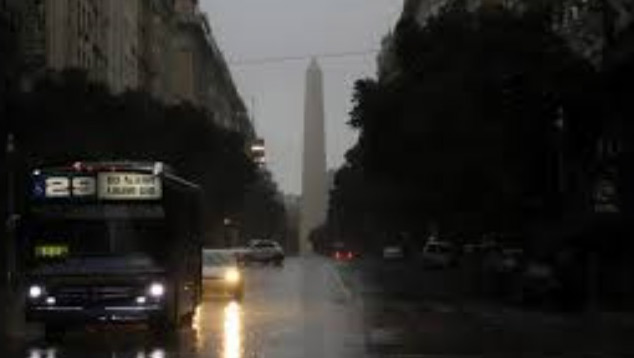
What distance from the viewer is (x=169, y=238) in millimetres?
29203

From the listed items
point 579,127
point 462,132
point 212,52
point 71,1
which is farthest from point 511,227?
point 212,52

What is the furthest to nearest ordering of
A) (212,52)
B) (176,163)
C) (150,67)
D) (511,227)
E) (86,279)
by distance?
(212,52)
(150,67)
(176,163)
(511,227)
(86,279)

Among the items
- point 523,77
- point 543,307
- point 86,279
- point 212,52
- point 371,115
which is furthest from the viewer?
point 212,52

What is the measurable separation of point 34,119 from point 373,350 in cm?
4065

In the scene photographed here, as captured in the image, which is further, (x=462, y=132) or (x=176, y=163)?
(x=176, y=163)

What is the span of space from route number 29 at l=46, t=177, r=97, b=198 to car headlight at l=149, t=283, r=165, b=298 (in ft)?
6.21

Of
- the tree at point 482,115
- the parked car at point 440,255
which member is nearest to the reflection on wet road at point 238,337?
the tree at point 482,115

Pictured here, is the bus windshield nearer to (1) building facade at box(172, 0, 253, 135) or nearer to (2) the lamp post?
(2) the lamp post

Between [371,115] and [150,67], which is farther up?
[150,67]

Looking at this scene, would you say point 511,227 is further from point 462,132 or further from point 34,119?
point 34,119

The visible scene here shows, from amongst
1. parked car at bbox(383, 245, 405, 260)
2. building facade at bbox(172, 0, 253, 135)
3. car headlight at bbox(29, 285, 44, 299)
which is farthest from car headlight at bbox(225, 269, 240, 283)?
building facade at bbox(172, 0, 253, 135)

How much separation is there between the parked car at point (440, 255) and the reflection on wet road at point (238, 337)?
132 ft

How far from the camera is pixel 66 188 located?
28609 millimetres

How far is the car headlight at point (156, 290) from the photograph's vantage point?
28500mm
